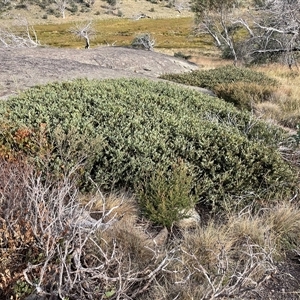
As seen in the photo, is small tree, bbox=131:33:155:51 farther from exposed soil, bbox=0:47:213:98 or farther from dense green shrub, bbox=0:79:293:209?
dense green shrub, bbox=0:79:293:209

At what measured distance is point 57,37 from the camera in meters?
47.5

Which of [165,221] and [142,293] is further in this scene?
[165,221]

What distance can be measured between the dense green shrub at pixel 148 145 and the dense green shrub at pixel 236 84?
11.5 ft

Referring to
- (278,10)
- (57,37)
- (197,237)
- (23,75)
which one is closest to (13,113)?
(197,237)

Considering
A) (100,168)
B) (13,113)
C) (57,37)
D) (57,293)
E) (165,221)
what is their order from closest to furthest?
(57,293), (165,221), (100,168), (13,113), (57,37)

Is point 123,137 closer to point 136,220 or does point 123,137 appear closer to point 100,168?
point 100,168

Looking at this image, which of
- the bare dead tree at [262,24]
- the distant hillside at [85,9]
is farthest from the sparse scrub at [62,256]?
the distant hillside at [85,9]

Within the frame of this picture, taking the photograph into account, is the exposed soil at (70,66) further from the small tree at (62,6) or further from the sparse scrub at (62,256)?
the small tree at (62,6)

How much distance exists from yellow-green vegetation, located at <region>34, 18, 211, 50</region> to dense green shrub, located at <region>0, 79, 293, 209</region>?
107ft

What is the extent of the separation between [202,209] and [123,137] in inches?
53.2

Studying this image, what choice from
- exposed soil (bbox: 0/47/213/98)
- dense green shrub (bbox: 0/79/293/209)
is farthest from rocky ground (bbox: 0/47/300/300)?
dense green shrub (bbox: 0/79/293/209)

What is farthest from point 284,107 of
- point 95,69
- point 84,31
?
point 84,31

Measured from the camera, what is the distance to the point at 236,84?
10523 mm

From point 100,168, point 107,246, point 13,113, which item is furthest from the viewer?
point 13,113
